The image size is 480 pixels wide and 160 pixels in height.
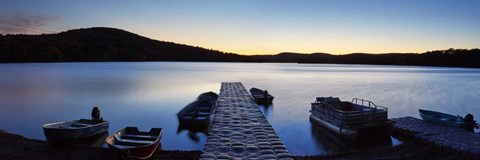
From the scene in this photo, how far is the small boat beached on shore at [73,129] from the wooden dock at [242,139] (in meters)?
6.53

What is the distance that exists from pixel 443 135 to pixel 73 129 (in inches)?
728

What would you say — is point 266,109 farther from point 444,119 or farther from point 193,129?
point 444,119

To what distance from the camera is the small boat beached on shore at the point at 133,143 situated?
41.4ft

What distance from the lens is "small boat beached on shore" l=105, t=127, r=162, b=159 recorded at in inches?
496

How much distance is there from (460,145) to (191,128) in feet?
47.7

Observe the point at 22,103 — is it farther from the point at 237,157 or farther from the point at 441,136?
the point at 441,136

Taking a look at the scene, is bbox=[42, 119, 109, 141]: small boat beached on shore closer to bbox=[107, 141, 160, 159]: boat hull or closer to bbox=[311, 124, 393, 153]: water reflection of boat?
bbox=[107, 141, 160, 159]: boat hull

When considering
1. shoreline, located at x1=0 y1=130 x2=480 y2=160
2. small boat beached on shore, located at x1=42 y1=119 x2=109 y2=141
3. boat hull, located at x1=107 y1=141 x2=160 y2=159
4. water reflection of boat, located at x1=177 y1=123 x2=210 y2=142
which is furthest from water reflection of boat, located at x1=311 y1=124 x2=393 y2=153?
small boat beached on shore, located at x1=42 y1=119 x2=109 y2=141

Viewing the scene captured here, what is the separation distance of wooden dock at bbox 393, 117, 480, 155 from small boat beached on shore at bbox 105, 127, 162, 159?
42.2 feet

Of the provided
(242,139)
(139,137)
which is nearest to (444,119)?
(242,139)

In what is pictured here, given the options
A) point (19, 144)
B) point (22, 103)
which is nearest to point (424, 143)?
point (19, 144)

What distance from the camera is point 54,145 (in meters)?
16.0

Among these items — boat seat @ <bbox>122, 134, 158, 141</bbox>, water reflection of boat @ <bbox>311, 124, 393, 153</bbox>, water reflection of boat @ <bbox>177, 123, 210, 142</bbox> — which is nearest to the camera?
boat seat @ <bbox>122, 134, 158, 141</bbox>

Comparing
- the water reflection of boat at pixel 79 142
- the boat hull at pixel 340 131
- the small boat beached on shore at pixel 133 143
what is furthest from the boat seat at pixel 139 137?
the boat hull at pixel 340 131
